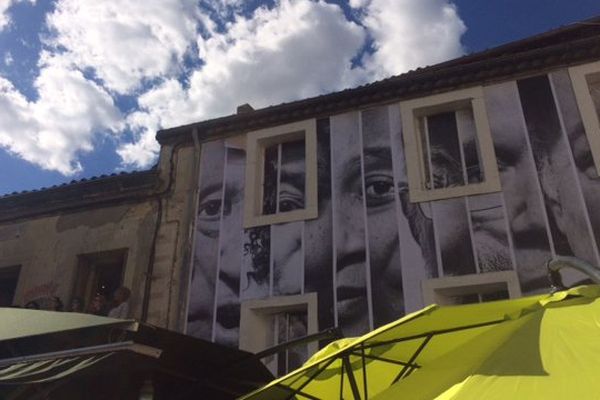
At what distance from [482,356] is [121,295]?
7.37m

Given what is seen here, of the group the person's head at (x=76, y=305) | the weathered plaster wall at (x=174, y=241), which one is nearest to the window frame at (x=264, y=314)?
the weathered plaster wall at (x=174, y=241)

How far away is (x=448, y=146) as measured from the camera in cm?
862

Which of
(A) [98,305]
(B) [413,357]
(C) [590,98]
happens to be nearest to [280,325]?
(A) [98,305]

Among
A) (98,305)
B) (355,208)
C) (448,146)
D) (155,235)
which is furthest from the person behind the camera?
(155,235)

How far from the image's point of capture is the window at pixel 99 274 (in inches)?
389

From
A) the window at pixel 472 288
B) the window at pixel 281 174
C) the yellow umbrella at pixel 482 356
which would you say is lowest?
the yellow umbrella at pixel 482 356

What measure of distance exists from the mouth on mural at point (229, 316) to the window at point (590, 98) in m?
5.27

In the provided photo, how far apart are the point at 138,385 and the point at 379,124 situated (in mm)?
5097

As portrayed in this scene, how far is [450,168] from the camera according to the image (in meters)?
8.42

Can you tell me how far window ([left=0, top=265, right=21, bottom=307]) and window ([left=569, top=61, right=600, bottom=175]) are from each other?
9.59 m

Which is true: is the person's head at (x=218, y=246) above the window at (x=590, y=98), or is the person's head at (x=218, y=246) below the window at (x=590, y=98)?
below

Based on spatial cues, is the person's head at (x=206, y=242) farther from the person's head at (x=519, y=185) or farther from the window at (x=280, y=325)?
the person's head at (x=519, y=185)

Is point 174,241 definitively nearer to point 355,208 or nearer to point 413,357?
point 355,208

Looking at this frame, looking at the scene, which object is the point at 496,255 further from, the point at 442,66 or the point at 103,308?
the point at 103,308
